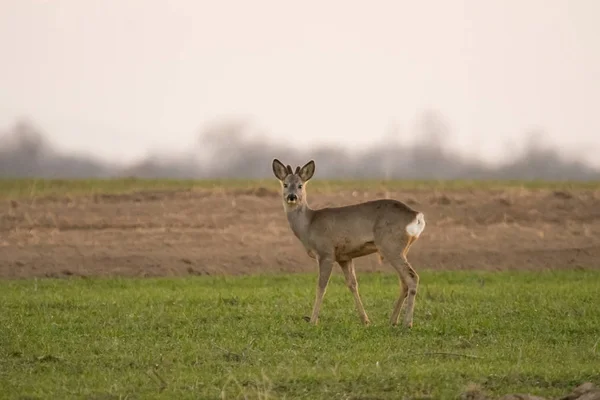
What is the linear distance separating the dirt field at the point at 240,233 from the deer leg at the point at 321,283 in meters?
10.2

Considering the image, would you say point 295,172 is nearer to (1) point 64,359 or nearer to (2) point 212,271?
(1) point 64,359

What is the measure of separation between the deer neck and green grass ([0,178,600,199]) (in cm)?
1880

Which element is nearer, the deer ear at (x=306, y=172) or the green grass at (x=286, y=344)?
the green grass at (x=286, y=344)

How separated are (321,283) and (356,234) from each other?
767mm

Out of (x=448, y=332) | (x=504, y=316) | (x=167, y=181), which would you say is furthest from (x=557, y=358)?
(x=167, y=181)

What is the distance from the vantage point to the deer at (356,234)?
1562 cm

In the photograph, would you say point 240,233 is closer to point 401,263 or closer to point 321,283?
point 321,283

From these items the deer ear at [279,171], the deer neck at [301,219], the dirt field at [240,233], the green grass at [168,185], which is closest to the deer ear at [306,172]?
the deer ear at [279,171]

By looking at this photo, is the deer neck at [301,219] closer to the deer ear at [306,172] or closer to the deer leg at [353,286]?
the deer ear at [306,172]

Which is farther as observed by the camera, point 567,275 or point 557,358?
point 567,275

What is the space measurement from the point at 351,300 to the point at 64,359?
6938mm

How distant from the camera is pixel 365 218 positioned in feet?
52.1

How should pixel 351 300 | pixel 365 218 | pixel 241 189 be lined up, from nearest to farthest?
1. pixel 365 218
2. pixel 351 300
3. pixel 241 189

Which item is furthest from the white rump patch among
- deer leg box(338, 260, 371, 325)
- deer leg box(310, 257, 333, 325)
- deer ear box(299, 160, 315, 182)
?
deer ear box(299, 160, 315, 182)
